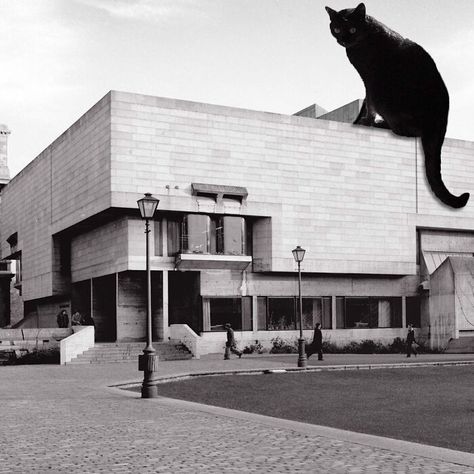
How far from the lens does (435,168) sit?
171cm

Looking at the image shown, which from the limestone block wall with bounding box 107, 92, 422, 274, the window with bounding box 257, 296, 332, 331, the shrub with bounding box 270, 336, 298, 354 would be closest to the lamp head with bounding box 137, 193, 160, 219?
the limestone block wall with bounding box 107, 92, 422, 274

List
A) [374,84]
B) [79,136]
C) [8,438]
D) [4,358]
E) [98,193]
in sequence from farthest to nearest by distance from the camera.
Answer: [79,136] < [98,193] < [4,358] < [8,438] < [374,84]

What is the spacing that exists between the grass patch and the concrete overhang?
64.9ft

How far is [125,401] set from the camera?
21.3 metres

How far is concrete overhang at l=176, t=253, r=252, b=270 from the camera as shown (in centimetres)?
4985

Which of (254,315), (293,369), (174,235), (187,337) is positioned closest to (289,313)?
(254,315)

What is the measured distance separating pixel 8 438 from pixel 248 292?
39316 millimetres

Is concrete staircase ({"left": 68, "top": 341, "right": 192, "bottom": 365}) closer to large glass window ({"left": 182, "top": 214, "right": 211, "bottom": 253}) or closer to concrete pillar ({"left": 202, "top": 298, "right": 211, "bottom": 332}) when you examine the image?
concrete pillar ({"left": 202, "top": 298, "right": 211, "bottom": 332})

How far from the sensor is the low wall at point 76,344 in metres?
42.2

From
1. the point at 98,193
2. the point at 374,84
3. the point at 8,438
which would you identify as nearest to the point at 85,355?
the point at 98,193

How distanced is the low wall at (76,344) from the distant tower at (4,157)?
62315 millimetres

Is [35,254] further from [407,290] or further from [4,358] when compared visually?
[407,290]

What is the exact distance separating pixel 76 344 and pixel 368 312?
22497mm

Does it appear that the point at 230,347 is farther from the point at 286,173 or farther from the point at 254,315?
the point at 286,173
